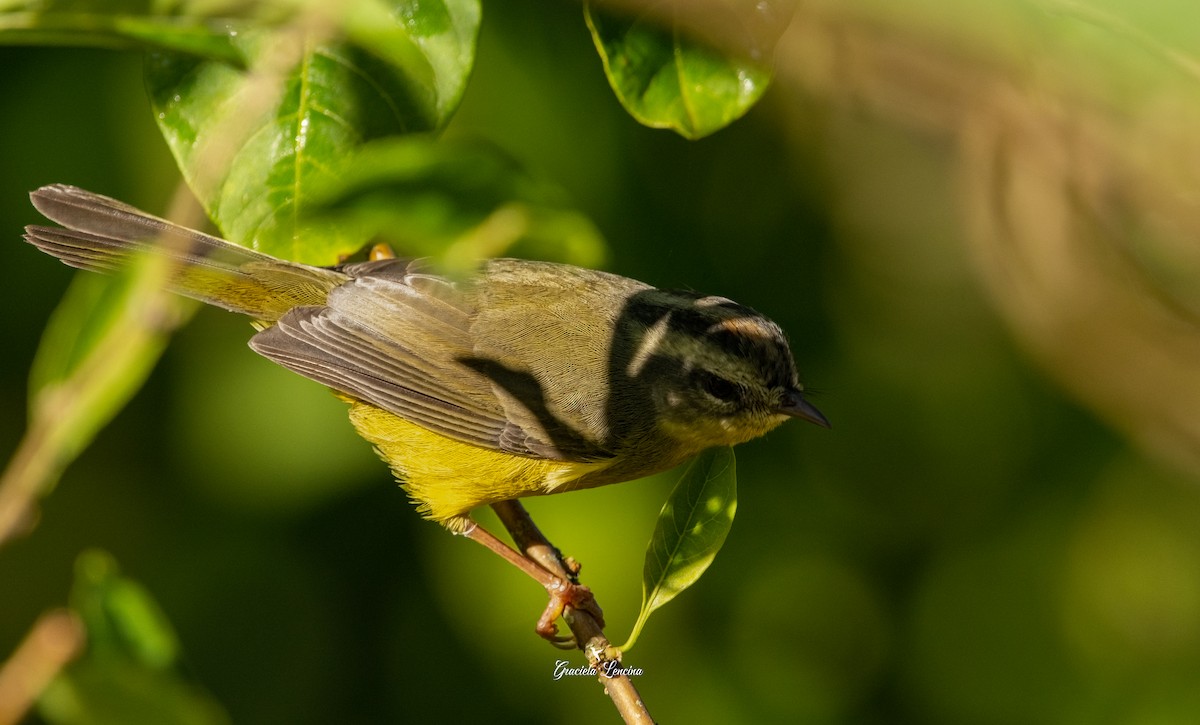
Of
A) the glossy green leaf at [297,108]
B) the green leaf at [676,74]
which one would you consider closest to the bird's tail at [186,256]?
the glossy green leaf at [297,108]

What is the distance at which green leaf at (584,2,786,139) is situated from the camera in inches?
98.0

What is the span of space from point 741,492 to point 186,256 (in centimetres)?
190

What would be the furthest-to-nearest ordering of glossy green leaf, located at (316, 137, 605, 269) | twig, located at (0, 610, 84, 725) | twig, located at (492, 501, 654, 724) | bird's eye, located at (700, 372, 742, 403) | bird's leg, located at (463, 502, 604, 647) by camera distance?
bird's eye, located at (700, 372, 742, 403) → bird's leg, located at (463, 502, 604, 647) → twig, located at (492, 501, 654, 724) → glossy green leaf, located at (316, 137, 605, 269) → twig, located at (0, 610, 84, 725)

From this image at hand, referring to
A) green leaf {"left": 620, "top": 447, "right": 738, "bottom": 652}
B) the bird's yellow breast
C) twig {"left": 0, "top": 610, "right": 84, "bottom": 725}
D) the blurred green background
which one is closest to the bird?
the bird's yellow breast

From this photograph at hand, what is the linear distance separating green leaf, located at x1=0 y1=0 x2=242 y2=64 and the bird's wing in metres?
1.53

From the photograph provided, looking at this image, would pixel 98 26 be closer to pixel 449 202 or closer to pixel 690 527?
pixel 449 202

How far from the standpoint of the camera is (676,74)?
2.56 meters

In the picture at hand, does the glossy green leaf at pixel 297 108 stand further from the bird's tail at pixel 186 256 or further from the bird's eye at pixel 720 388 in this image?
the bird's eye at pixel 720 388

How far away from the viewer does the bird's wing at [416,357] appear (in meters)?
3.59

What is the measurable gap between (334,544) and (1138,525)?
2713 millimetres

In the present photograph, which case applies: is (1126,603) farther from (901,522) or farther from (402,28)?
(402,28)

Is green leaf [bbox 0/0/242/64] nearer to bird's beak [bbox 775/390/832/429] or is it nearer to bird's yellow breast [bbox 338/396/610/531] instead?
bird's yellow breast [bbox 338/396/610/531]

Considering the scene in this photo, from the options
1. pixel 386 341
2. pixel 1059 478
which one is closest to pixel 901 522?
pixel 1059 478

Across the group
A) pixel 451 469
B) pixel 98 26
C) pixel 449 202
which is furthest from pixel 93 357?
pixel 451 469
